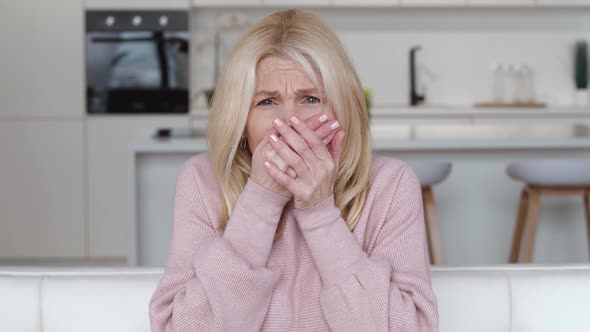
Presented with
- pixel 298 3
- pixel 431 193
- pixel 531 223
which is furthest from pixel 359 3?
pixel 531 223

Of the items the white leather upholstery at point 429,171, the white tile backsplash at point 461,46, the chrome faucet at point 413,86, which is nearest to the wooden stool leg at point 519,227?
the white leather upholstery at point 429,171

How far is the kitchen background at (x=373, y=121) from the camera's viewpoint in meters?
3.86

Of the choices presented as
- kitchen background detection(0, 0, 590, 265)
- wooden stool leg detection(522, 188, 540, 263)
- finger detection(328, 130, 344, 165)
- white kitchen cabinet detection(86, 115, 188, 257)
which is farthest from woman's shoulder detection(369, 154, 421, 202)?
Result: white kitchen cabinet detection(86, 115, 188, 257)

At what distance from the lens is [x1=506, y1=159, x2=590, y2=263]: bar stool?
11.6 feet

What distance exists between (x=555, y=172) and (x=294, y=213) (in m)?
2.39

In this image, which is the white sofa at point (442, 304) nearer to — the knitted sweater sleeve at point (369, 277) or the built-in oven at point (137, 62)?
the knitted sweater sleeve at point (369, 277)

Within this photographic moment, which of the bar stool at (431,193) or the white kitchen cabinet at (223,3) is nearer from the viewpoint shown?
the bar stool at (431,193)

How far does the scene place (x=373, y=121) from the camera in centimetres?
548

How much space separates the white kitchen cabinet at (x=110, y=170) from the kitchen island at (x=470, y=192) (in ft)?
4.43

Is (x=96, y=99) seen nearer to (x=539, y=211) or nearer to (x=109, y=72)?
(x=109, y=72)

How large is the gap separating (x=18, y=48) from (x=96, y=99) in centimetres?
57

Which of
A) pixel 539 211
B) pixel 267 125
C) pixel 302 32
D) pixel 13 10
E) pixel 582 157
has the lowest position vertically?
pixel 539 211

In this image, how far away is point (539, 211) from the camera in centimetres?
403

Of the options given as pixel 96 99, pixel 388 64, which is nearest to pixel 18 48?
pixel 96 99
